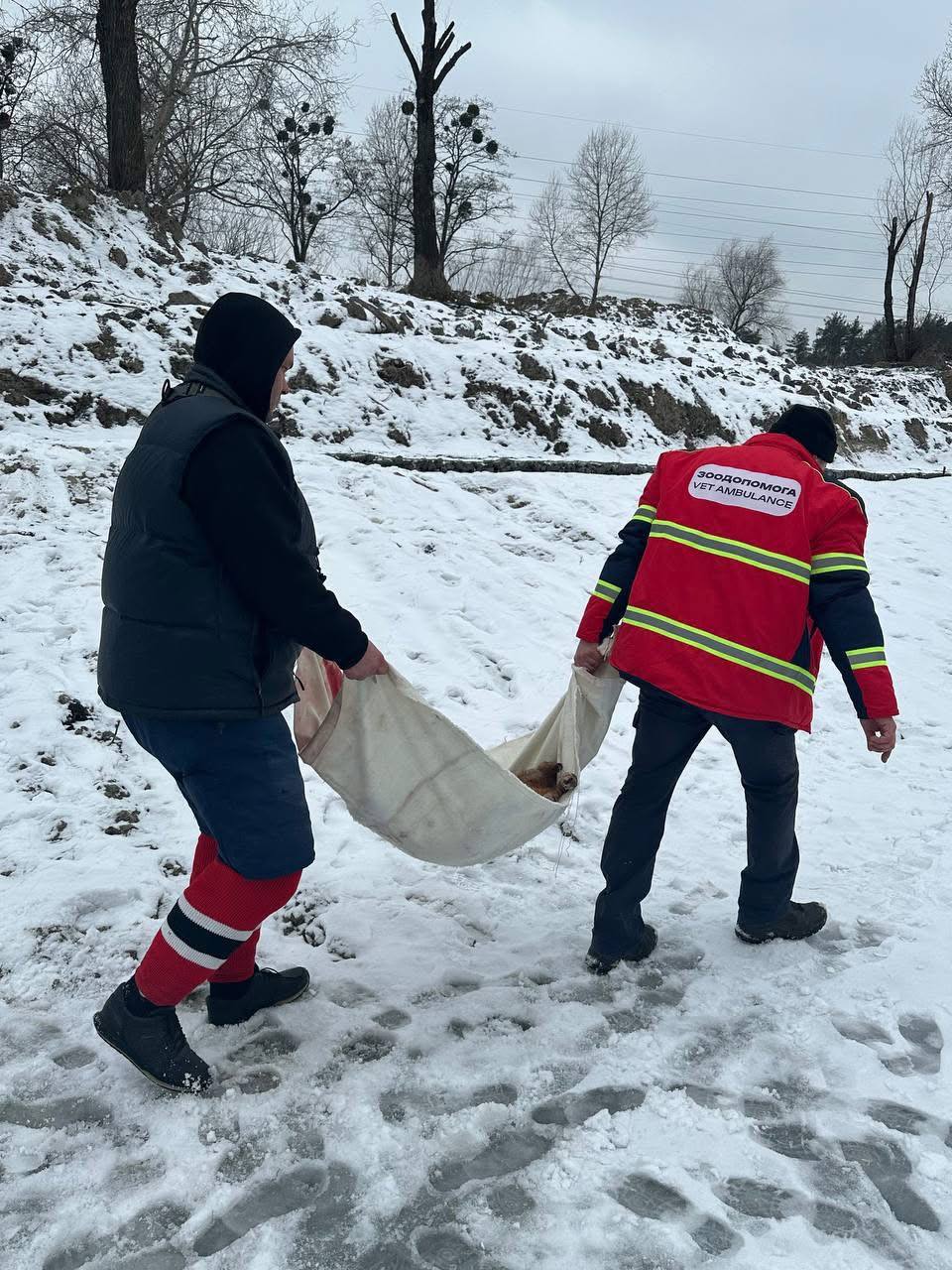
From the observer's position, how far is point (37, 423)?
6707 mm

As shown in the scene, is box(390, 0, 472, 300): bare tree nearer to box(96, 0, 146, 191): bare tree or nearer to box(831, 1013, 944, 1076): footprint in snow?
box(96, 0, 146, 191): bare tree

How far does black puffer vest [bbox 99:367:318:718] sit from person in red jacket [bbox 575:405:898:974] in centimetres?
124

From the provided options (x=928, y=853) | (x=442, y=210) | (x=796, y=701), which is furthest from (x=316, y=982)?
(x=442, y=210)

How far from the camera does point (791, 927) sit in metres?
2.97

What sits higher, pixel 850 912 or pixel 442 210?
pixel 442 210

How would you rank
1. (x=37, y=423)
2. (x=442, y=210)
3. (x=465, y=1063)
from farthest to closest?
(x=442, y=210) < (x=37, y=423) < (x=465, y=1063)

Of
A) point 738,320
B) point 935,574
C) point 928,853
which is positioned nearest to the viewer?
point 928,853

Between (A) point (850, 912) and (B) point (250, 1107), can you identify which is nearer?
(B) point (250, 1107)

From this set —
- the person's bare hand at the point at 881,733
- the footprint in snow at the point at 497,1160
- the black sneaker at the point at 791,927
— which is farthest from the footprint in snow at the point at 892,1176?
the person's bare hand at the point at 881,733

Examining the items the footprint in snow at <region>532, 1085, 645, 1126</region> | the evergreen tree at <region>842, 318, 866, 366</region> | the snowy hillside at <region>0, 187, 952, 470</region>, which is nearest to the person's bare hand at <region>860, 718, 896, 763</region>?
the footprint in snow at <region>532, 1085, 645, 1126</region>

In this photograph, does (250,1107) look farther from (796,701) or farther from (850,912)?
(850,912)

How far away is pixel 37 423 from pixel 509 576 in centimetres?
389

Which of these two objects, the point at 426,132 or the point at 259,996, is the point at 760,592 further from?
the point at 426,132

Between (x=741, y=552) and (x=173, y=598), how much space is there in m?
1.57
